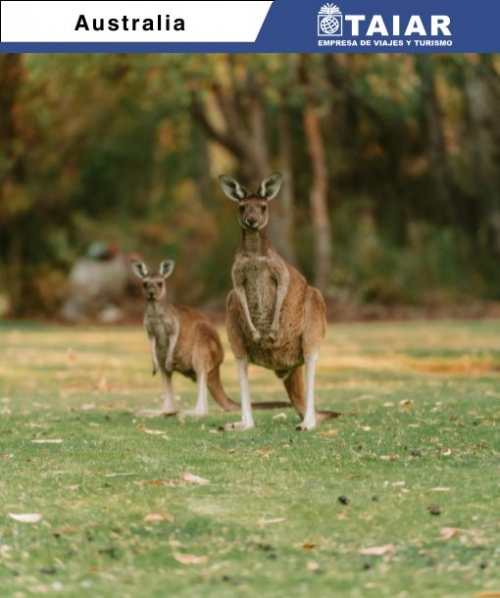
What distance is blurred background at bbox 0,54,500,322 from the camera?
23578mm

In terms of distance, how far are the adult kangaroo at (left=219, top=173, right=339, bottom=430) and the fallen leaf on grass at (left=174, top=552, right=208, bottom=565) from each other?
9.74 feet

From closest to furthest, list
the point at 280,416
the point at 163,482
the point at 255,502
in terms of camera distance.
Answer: the point at 255,502, the point at 163,482, the point at 280,416

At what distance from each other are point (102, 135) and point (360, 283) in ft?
22.8

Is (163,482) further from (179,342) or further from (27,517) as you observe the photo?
(179,342)

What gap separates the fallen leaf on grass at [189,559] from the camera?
5613 millimetres

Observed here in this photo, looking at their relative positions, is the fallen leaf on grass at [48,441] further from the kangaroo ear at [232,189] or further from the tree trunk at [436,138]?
the tree trunk at [436,138]

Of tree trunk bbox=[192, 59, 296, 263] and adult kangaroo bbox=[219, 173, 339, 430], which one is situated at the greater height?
tree trunk bbox=[192, 59, 296, 263]

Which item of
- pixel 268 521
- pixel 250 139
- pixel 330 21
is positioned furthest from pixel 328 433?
pixel 250 139

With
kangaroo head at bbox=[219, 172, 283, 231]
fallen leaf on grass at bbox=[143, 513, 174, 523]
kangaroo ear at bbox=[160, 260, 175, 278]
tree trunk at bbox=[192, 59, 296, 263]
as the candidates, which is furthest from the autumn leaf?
tree trunk at bbox=[192, 59, 296, 263]

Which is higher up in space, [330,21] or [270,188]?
[330,21]

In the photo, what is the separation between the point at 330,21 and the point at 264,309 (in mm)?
2696

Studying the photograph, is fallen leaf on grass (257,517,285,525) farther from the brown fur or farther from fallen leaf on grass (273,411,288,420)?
the brown fur

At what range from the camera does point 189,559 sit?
5.65m

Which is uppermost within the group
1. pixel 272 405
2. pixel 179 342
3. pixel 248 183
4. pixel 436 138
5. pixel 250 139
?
pixel 250 139
